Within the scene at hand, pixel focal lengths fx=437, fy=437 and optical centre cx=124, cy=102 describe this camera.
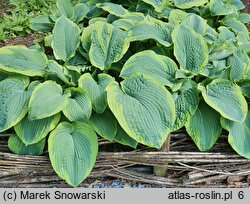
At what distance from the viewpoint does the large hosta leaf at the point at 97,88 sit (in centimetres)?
206

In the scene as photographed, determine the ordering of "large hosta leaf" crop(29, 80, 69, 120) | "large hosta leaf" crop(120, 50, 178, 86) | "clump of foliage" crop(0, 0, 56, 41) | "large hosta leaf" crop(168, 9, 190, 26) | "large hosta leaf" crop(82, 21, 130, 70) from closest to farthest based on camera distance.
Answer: "large hosta leaf" crop(29, 80, 69, 120)
"large hosta leaf" crop(120, 50, 178, 86)
"large hosta leaf" crop(82, 21, 130, 70)
"large hosta leaf" crop(168, 9, 190, 26)
"clump of foliage" crop(0, 0, 56, 41)

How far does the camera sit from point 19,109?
2039mm

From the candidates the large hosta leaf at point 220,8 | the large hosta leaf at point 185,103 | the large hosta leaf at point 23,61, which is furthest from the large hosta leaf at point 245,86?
the large hosta leaf at point 23,61

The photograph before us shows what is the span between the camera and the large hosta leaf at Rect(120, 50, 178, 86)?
216cm

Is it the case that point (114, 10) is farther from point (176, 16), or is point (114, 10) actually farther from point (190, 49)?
point (190, 49)

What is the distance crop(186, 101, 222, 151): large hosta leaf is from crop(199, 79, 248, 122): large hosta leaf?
0.27 feet

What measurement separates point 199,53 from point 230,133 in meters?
0.43

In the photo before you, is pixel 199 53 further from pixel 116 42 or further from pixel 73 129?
pixel 73 129

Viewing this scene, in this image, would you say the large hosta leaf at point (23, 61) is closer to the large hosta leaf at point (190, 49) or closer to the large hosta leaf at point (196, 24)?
the large hosta leaf at point (190, 49)

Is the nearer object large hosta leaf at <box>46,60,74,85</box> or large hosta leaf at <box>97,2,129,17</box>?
large hosta leaf at <box>46,60,74,85</box>

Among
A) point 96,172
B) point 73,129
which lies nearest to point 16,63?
point 73,129

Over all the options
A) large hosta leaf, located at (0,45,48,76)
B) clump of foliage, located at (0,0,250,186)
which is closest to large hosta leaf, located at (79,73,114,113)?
clump of foliage, located at (0,0,250,186)

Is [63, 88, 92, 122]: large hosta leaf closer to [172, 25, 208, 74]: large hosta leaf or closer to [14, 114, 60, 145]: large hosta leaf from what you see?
[14, 114, 60, 145]: large hosta leaf

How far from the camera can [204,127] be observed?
2121mm
